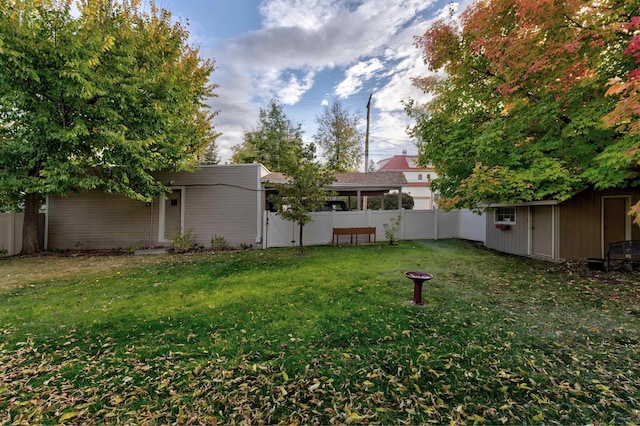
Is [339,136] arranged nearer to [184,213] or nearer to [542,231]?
[184,213]

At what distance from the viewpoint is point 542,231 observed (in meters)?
8.43

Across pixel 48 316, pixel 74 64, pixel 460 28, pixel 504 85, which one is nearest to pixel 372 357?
pixel 48 316

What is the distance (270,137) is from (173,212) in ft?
42.8

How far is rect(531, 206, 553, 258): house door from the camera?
26.8 ft

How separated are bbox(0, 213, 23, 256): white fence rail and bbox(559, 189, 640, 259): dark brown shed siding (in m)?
17.3

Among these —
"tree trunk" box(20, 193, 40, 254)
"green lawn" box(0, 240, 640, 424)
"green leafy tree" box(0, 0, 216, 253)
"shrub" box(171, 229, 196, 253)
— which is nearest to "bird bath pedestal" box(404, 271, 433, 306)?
"green lawn" box(0, 240, 640, 424)

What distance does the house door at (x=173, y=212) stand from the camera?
1095 centimetres

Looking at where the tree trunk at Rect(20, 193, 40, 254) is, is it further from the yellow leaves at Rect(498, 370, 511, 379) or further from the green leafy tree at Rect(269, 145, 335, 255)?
the yellow leaves at Rect(498, 370, 511, 379)

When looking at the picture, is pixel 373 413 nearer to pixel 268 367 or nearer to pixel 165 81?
pixel 268 367

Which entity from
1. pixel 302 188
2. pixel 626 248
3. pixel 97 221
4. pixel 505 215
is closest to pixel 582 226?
pixel 626 248

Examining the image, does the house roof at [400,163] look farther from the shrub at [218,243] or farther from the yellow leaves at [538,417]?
the yellow leaves at [538,417]

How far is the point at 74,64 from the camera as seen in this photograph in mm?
Result: 6836

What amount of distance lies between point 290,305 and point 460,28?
834 centimetres

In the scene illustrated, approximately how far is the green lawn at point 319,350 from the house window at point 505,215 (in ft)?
12.6
